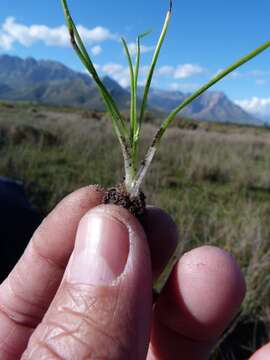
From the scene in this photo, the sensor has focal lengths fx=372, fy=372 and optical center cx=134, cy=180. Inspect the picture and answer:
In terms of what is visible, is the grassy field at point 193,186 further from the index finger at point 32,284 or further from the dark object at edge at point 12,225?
the index finger at point 32,284

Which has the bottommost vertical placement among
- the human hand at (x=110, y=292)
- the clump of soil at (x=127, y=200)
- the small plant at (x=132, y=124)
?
the human hand at (x=110, y=292)

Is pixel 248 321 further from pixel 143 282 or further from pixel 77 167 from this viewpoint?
pixel 77 167

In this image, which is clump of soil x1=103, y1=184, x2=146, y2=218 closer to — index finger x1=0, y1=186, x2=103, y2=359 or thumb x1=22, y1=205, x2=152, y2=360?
thumb x1=22, y1=205, x2=152, y2=360

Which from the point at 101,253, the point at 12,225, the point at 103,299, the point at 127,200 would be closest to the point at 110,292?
the point at 103,299

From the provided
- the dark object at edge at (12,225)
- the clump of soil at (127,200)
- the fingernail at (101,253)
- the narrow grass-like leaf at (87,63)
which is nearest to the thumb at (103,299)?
the fingernail at (101,253)

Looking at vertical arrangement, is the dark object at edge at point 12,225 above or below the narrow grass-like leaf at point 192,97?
below

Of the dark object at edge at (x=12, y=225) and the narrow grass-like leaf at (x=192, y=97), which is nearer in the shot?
the narrow grass-like leaf at (x=192, y=97)

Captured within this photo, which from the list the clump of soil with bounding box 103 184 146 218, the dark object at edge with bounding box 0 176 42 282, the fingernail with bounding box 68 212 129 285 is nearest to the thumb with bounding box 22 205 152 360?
the fingernail with bounding box 68 212 129 285
